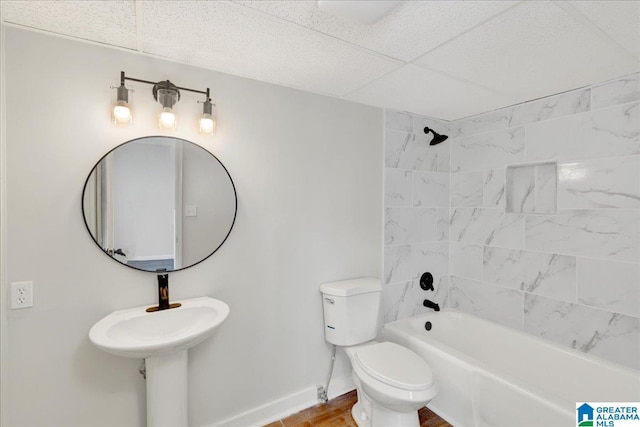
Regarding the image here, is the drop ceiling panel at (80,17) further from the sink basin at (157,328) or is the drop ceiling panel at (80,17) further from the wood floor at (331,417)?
the wood floor at (331,417)

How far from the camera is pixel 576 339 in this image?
1.99 m

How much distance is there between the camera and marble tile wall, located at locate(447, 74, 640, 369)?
1795 millimetres

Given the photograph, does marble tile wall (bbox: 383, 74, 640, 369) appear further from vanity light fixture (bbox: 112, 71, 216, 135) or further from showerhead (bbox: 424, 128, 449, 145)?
vanity light fixture (bbox: 112, 71, 216, 135)

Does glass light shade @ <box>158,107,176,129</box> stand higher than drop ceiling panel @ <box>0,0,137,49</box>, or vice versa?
drop ceiling panel @ <box>0,0,137,49</box>

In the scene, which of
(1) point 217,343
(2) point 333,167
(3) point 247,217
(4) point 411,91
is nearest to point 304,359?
(1) point 217,343

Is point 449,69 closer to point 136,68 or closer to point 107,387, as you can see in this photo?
point 136,68

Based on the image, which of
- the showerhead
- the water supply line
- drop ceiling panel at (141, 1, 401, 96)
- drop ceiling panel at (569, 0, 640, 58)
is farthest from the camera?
the showerhead

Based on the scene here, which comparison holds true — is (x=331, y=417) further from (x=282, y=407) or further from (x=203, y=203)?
(x=203, y=203)

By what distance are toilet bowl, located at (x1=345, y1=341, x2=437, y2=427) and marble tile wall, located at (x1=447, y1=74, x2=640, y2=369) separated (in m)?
1.10

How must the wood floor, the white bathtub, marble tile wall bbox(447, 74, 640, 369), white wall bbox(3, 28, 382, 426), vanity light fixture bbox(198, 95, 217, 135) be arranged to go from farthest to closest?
the wood floor, marble tile wall bbox(447, 74, 640, 369), vanity light fixture bbox(198, 95, 217, 135), the white bathtub, white wall bbox(3, 28, 382, 426)

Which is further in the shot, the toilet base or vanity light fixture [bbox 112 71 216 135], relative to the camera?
the toilet base

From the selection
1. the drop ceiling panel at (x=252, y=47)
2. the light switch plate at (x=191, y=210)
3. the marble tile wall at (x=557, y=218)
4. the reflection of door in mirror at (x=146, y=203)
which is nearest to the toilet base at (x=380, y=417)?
the marble tile wall at (x=557, y=218)

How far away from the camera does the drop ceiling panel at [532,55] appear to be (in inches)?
50.6

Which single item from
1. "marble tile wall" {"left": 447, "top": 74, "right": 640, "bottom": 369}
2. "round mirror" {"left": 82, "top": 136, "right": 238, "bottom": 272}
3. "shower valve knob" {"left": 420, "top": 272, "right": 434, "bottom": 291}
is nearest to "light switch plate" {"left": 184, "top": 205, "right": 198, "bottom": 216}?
"round mirror" {"left": 82, "top": 136, "right": 238, "bottom": 272}
